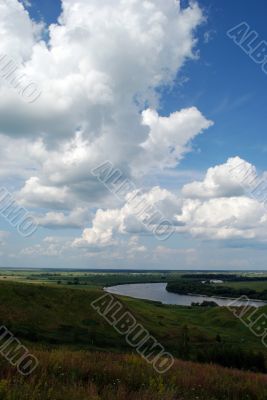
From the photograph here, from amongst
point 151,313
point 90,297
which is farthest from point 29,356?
point 151,313

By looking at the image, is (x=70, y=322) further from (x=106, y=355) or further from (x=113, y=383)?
(x=113, y=383)

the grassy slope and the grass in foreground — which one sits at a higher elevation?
the grass in foreground

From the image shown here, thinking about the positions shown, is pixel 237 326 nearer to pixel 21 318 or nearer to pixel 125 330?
pixel 125 330

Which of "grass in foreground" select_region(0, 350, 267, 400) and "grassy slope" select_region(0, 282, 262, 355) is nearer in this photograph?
"grass in foreground" select_region(0, 350, 267, 400)

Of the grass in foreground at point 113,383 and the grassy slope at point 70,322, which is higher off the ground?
the grass in foreground at point 113,383

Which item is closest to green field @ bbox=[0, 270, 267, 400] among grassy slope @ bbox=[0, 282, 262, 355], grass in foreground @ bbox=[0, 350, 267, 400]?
grass in foreground @ bbox=[0, 350, 267, 400]

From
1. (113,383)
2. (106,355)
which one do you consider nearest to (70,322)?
(106,355)

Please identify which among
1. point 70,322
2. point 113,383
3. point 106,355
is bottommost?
point 70,322

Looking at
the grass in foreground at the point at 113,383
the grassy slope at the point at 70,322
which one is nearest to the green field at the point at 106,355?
the grass in foreground at the point at 113,383

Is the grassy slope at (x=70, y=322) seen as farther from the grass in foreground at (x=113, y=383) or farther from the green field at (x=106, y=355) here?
the grass in foreground at (x=113, y=383)

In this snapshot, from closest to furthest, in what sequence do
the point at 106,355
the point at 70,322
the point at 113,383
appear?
the point at 113,383
the point at 106,355
the point at 70,322

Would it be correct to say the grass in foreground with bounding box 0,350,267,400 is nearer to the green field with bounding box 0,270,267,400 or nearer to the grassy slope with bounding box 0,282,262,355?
the green field with bounding box 0,270,267,400
